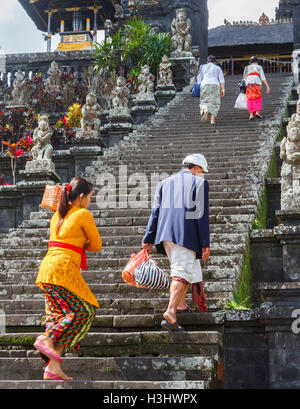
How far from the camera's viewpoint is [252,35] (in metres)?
26.5

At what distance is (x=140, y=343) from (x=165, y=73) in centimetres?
1188

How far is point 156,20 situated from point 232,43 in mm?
4538

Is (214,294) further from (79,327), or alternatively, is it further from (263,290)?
(79,327)

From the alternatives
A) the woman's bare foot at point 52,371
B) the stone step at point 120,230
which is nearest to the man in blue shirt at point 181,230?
the woman's bare foot at point 52,371

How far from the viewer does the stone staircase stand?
5.51 m

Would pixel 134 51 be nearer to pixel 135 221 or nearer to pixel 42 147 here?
pixel 42 147

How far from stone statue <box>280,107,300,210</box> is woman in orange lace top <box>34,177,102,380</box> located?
2.88 m

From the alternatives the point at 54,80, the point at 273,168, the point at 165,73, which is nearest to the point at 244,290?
the point at 273,168

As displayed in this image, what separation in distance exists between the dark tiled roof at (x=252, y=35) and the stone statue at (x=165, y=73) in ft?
32.1

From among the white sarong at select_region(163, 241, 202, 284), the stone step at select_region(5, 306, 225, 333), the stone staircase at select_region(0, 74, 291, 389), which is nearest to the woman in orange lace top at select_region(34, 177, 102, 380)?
the stone staircase at select_region(0, 74, 291, 389)

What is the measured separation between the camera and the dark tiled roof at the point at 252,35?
85.1ft

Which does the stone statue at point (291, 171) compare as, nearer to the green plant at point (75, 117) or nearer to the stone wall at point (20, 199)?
the stone wall at point (20, 199)

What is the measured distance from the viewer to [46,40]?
29391 mm

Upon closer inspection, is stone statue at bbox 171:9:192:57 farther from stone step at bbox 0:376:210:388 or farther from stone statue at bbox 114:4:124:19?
stone step at bbox 0:376:210:388
